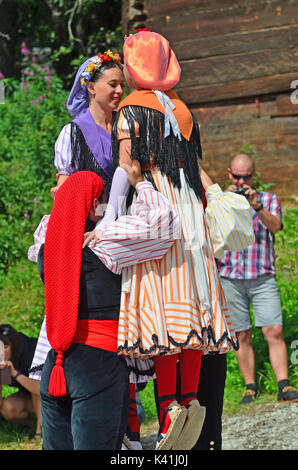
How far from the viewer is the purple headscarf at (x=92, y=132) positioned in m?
3.34

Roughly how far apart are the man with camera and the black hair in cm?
170

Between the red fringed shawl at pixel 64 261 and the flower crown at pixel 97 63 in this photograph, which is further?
the flower crown at pixel 97 63

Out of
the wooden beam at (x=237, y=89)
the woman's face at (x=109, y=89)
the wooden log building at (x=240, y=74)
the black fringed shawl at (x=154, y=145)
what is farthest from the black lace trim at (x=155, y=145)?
the wooden beam at (x=237, y=89)

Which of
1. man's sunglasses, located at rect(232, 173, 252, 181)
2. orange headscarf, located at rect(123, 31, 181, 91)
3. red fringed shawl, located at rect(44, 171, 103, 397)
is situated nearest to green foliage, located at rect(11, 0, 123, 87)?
man's sunglasses, located at rect(232, 173, 252, 181)

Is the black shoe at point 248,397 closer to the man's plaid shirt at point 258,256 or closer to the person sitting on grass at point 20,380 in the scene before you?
the man's plaid shirt at point 258,256

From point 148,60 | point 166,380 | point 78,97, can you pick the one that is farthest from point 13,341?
point 148,60

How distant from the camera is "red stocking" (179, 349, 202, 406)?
3.01m

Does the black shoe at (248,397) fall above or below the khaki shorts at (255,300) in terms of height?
below

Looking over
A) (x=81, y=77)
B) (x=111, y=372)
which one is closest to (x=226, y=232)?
(x=111, y=372)

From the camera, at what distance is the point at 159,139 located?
3.05m

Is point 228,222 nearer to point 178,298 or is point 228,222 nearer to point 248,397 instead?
point 178,298

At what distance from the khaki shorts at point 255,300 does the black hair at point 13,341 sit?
1.68 meters

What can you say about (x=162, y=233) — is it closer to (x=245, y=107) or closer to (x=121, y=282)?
(x=121, y=282)

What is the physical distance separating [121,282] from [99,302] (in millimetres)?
126
